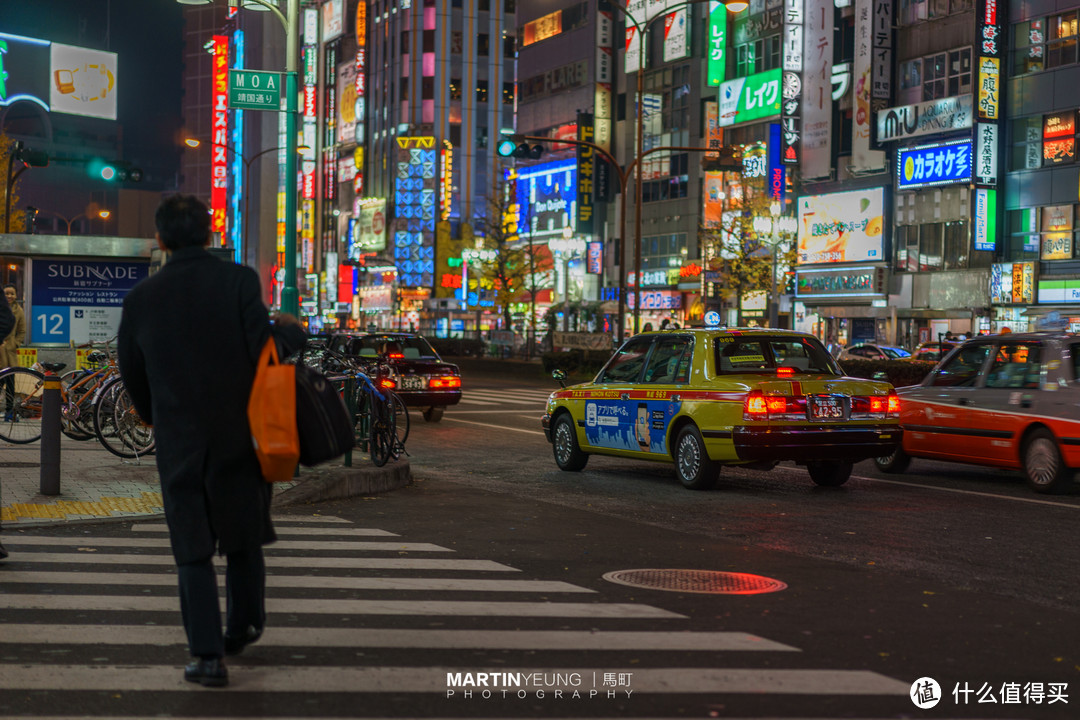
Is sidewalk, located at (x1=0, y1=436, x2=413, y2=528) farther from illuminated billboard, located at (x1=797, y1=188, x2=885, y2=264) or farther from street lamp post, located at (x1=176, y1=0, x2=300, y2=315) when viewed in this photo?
illuminated billboard, located at (x1=797, y1=188, x2=885, y2=264)

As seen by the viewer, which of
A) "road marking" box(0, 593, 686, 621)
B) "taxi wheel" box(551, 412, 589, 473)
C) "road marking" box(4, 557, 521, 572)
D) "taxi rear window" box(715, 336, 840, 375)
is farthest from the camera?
"taxi wheel" box(551, 412, 589, 473)

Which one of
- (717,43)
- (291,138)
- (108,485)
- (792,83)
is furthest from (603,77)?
(108,485)

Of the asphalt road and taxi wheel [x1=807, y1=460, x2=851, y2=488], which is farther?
taxi wheel [x1=807, y1=460, x2=851, y2=488]

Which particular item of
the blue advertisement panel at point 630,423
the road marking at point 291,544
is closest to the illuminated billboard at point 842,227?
the blue advertisement panel at point 630,423

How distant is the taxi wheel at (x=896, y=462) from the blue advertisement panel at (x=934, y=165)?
113 ft

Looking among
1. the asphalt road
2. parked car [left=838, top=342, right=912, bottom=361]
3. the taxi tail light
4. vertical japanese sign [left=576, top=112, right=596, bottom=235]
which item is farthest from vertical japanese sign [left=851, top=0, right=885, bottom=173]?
the asphalt road

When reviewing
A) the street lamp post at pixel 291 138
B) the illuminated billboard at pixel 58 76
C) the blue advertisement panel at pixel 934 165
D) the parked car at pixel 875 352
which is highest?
the illuminated billboard at pixel 58 76

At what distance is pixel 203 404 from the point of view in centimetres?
481

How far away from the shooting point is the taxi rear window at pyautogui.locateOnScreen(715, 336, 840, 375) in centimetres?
1243

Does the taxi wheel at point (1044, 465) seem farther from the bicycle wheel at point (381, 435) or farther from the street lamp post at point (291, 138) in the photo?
the street lamp post at point (291, 138)

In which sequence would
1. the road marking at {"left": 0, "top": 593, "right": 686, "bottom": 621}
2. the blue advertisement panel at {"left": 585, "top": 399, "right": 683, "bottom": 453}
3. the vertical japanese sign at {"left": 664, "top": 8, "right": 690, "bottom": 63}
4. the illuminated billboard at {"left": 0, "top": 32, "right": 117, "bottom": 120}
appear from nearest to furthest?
1. the road marking at {"left": 0, "top": 593, "right": 686, "bottom": 621}
2. the blue advertisement panel at {"left": 585, "top": 399, "right": 683, "bottom": 453}
3. the illuminated billboard at {"left": 0, "top": 32, "right": 117, "bottom": 120}
4. the vertical japanese sign at {"left": 664, "top": 8, "right": 690, "bottom": 63}

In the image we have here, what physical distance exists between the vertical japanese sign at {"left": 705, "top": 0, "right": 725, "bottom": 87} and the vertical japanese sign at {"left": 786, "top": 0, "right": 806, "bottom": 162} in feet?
19.7

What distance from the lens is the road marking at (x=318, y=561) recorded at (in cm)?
771

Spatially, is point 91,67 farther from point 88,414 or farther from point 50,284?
point 88,414
